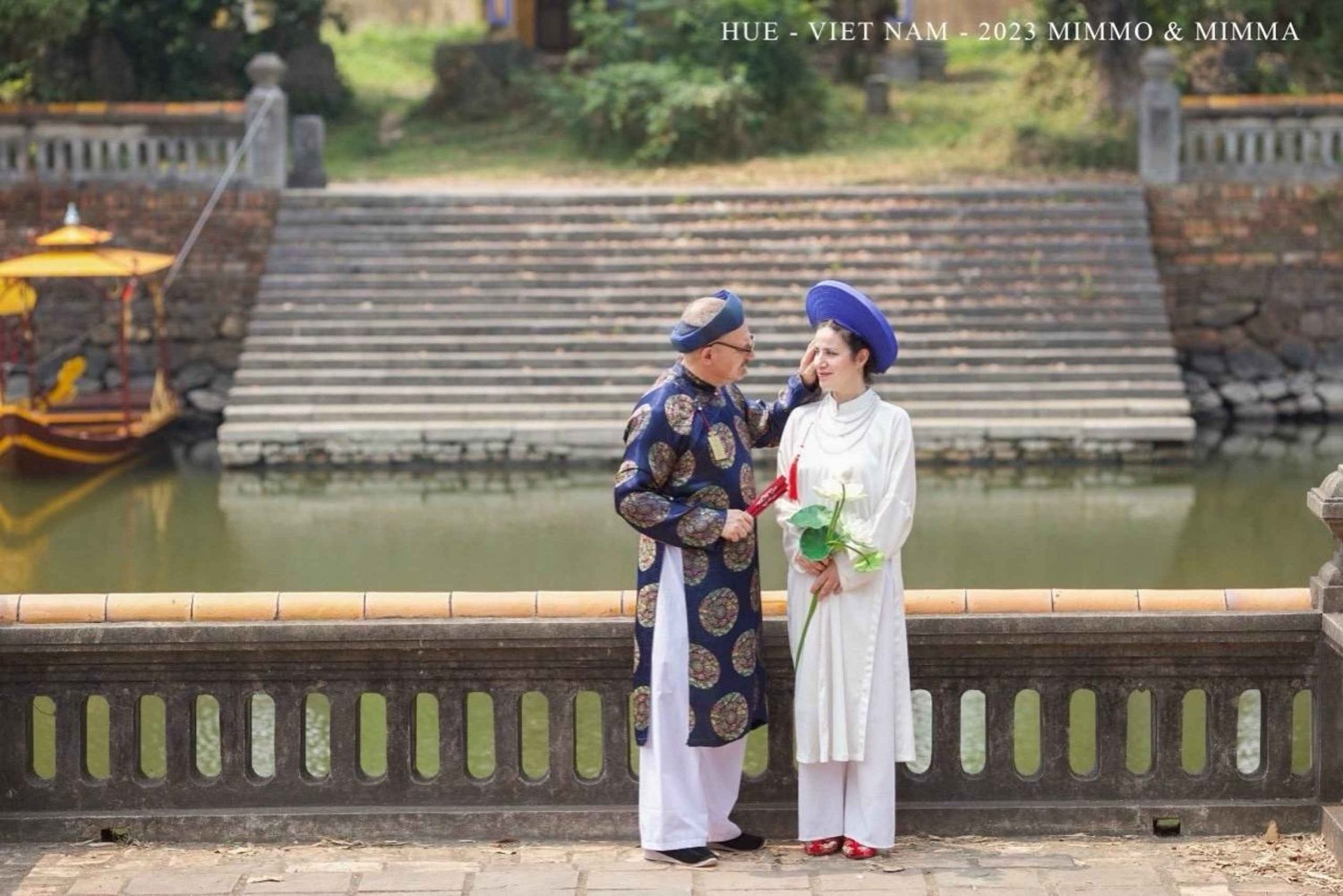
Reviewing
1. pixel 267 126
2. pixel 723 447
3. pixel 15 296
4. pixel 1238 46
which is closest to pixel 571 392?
pixel 267 126

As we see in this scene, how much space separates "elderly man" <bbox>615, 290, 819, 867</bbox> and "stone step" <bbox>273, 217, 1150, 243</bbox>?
12.4m

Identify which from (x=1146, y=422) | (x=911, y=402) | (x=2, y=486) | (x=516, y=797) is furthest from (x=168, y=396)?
(x=516, y=797)

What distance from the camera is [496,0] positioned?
2520 centimetres

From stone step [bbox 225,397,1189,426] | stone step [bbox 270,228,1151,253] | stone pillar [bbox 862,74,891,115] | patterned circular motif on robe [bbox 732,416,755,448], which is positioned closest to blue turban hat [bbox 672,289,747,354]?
patterned circular motif on robe [bbox 732,416,755,448]

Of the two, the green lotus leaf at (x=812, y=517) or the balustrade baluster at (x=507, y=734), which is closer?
the green lotus leaf at (x=812, y=517)

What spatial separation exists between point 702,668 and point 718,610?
14cm

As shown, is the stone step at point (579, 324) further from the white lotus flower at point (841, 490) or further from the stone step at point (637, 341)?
the white lotus flower at point (841, 490)

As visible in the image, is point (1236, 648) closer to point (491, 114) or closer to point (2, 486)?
point (2, 486)

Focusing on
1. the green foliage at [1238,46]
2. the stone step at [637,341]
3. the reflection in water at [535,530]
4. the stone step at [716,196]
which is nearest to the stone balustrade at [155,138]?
the stone step at [716,196]

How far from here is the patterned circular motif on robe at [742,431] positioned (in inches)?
197

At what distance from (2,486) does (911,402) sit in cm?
674

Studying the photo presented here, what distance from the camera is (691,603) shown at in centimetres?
484

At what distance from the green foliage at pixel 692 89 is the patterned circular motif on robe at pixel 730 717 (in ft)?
53.6

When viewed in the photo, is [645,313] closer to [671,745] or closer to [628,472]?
[628,472]
